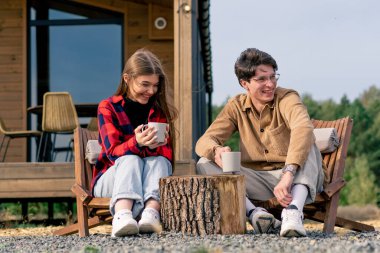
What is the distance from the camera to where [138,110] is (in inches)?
189

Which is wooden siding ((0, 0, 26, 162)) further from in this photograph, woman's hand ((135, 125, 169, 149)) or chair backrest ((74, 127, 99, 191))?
woman's hand ((135, 125, 169, 149))

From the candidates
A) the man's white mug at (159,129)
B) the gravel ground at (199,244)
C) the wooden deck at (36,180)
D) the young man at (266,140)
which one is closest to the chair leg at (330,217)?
the young man at (266,140)

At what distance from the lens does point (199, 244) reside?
12.7 feet

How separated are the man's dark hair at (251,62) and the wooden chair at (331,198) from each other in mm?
776

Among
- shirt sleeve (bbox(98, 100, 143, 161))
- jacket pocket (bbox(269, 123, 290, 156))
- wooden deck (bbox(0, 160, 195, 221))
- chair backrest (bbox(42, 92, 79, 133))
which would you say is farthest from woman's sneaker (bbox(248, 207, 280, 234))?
chair backrest (bbox(42, 92, 79, 133))

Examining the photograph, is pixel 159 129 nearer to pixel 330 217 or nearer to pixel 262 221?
pixel 262 221

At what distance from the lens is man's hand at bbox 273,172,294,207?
436 centimetres

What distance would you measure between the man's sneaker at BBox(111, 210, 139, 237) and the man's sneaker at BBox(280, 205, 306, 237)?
799mm

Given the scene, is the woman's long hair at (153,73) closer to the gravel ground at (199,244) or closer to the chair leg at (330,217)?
the gravel ground at (199,244)

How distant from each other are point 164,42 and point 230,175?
6.15 metres

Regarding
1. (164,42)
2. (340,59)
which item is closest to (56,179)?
(164,42)

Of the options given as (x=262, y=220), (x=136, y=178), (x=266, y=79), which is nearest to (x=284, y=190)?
(x=262, y=220)

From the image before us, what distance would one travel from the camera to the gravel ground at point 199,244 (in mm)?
3484

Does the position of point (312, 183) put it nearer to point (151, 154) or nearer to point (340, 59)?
point (151, 154)
